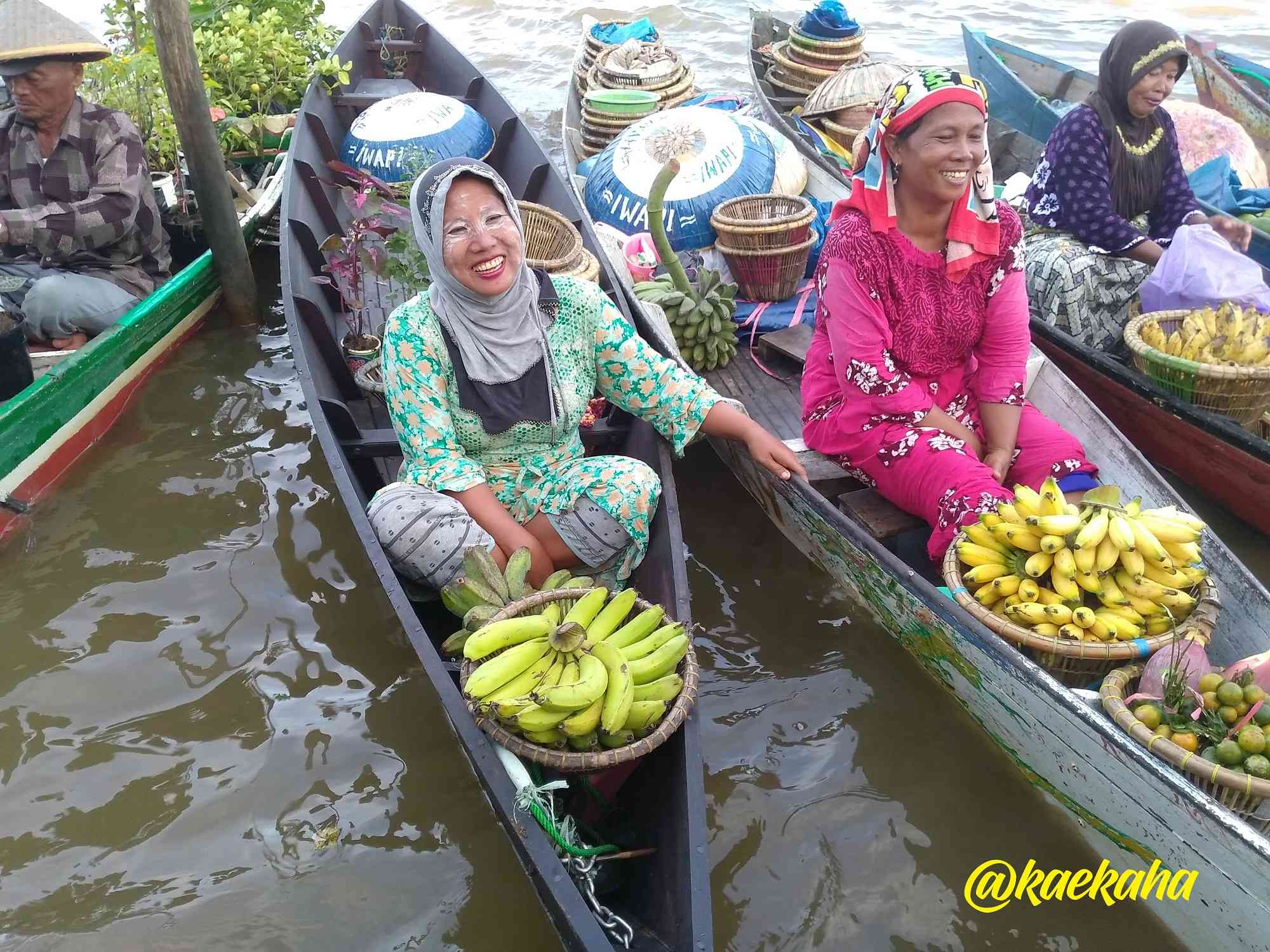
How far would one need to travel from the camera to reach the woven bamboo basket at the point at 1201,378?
3.96m

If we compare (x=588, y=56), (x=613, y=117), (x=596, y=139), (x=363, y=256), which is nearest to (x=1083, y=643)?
(x=363, y=256)

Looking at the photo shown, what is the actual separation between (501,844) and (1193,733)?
2.04 m

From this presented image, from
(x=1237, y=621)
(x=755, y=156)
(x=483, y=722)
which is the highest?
(x=755, y=156)

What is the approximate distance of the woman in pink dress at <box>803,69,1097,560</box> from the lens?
3178mm

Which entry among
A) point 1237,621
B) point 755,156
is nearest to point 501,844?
point 1237,621

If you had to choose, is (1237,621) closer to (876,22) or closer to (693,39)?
(693,39)

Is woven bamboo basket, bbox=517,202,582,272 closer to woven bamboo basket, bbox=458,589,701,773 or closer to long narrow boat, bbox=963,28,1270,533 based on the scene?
long narrow boat, bbox=963,28,1270,533

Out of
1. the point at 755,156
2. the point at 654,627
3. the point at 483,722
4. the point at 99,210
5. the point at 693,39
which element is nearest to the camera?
the point at 483,722

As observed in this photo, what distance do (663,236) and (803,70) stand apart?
3389mm

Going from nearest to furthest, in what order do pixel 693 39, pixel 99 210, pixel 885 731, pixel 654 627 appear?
pixel 654 627 → pixel 885 731 → pixel 99 210 → pixel 693 39

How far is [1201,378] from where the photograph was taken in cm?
404

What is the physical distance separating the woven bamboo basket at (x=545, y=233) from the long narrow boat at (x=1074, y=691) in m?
1.45

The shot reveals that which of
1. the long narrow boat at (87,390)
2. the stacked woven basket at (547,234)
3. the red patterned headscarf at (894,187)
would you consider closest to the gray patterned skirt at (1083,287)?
the red patterned headscarf at (894,187)

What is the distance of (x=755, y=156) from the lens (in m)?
5.78
